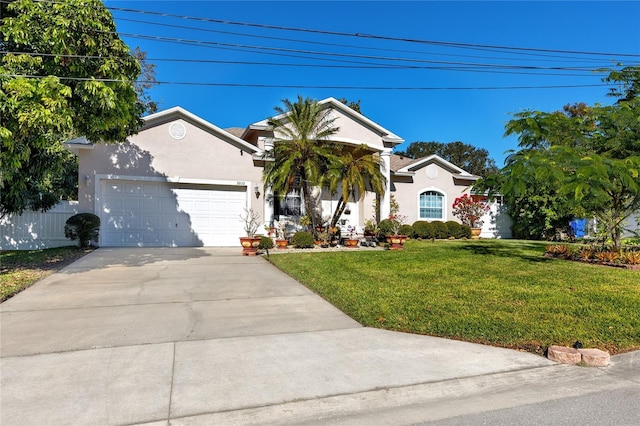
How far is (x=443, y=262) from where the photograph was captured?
10.6 metres

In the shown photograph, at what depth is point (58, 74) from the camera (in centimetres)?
827

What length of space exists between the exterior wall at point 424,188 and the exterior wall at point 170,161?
24.7ft

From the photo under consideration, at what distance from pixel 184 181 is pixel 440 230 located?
11788 millimetres

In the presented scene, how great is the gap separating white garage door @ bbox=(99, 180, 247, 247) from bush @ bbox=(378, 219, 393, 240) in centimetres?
553

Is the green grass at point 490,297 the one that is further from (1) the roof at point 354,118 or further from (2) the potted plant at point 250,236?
(1) the roof at point 354,118


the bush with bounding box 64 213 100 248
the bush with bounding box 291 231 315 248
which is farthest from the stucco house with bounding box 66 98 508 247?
the bush with bounding box 291 231 315 248

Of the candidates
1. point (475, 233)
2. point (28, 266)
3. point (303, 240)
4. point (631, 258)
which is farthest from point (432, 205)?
point (28, 266)

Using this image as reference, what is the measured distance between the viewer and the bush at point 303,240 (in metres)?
14.1

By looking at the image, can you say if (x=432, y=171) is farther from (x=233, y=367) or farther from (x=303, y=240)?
(x=233, y=367)

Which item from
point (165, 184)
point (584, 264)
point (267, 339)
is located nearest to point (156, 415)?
point (267, 339)

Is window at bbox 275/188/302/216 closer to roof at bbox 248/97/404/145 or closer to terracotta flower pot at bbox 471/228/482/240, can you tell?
roof at bbox 248/97/404/145

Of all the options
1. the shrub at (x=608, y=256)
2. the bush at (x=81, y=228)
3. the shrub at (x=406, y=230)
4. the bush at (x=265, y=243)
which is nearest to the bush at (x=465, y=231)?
the shrub at (x=406, y=230)

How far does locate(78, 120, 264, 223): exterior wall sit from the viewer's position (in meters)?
13.8

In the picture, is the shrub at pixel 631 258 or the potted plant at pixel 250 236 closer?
the shrub at pixel 631 258
